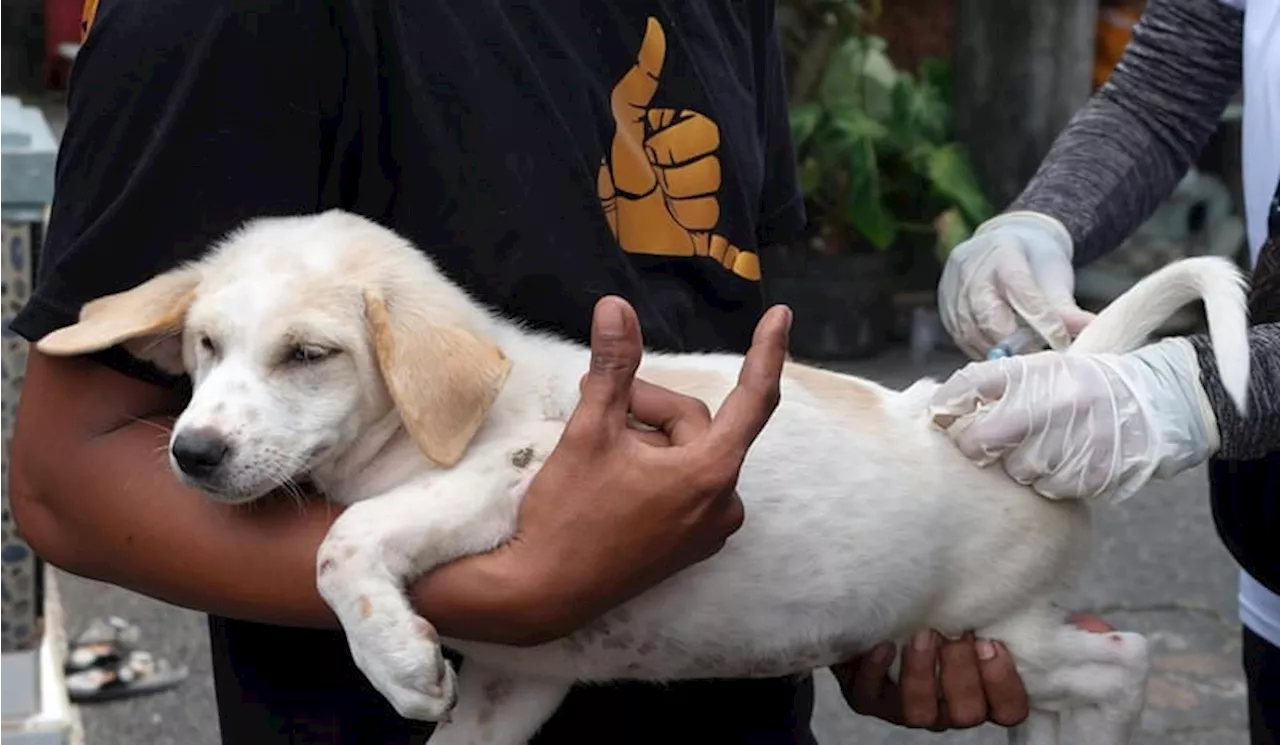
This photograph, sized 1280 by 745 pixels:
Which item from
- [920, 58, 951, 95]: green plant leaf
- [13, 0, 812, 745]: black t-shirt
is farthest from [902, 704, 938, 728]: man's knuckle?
[920, 58, 951, 95]: green plant leaf

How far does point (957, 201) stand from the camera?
584 cm

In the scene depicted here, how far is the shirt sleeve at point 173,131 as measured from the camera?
4.44ft

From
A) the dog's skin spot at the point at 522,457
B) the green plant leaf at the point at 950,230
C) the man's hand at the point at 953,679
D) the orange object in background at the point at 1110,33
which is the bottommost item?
the green plant leaf at the point at 950,230

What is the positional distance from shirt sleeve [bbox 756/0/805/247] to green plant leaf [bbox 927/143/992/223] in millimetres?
3893

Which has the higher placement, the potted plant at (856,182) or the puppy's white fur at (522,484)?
the puppy's white fur at (522,484)

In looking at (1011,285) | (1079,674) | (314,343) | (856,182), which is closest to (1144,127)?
(1011,285)

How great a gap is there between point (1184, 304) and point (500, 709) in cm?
84

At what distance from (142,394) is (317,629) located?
0.81 ft

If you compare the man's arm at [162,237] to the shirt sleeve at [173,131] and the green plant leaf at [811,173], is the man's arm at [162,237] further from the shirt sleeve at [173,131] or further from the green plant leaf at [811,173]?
the green plant leaf at [811,173]

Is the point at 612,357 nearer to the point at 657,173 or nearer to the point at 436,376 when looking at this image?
the point at 436,376

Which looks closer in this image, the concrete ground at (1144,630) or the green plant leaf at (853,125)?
the concrete ground at (1144,630)

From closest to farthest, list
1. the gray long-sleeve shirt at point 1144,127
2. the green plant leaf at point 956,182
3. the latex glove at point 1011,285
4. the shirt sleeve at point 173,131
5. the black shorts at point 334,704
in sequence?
1. the shirt sleeve at point 173,131
2. the black shorts at point 334,704
3. the latex glove at point 1011,285
4. the gray long-sleeve shirt at point 1144,127
5. the green plant leaf at point 956,182

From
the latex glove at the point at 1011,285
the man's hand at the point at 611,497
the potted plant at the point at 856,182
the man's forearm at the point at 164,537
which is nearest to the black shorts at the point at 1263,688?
the latex glove at the point at 1011,285

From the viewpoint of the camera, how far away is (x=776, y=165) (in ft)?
6.43
